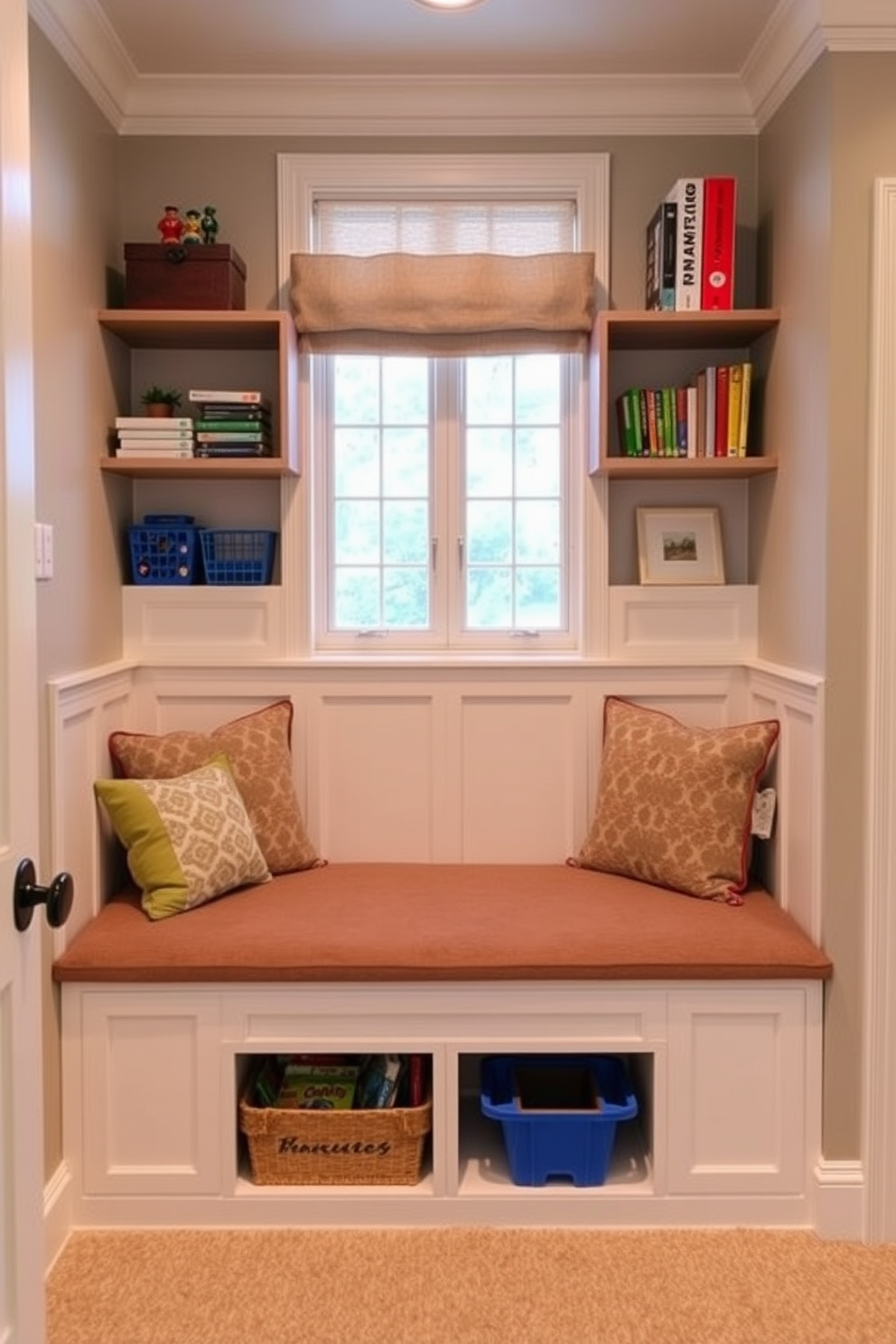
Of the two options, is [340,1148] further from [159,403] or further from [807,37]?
[807,37]

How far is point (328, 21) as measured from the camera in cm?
267

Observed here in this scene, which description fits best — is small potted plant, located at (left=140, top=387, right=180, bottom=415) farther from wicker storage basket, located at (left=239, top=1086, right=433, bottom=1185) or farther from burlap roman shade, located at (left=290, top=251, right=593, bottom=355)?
wicker storage basket, located at (left=239, top=1086, right=433, bottom=1185)

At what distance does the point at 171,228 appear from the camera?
9.53ft

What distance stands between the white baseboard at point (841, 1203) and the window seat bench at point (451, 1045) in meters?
0.04

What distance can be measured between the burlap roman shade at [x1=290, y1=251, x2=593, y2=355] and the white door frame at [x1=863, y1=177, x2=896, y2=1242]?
0.85 metres

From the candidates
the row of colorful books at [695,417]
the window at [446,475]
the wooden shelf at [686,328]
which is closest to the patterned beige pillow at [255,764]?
the window at [446,475]

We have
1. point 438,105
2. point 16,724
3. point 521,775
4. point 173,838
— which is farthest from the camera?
point 521,775

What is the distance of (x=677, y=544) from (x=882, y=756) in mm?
932

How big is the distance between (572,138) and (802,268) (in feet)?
2.71

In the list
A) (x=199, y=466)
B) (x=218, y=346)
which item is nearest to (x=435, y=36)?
(x=218, y=346)

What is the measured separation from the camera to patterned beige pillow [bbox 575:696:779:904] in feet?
9.05

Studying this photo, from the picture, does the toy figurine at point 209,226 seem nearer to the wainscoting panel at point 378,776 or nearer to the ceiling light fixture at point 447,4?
the ceiling light fixture at point 447,4

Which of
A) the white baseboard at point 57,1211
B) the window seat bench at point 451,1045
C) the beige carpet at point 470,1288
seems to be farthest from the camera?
the window seat bench at point 451,1045

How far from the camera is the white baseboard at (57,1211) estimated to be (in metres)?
2.37
